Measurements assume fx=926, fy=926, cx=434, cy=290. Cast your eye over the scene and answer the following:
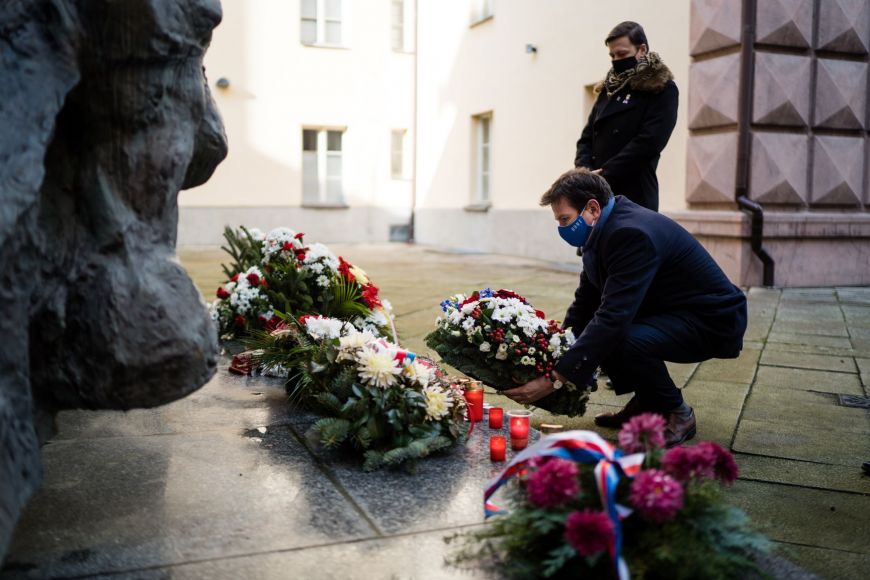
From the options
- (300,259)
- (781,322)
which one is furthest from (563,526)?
→ (781,322)

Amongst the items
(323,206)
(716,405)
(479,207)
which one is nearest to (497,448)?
(716,405)

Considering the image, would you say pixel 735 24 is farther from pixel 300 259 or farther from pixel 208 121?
pixel 208 121

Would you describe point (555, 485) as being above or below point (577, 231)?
below

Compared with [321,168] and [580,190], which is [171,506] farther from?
[321,168]

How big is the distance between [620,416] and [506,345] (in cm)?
71

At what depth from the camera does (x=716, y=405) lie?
4.55 m

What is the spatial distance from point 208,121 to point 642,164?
280cm

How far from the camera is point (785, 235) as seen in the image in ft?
29.7

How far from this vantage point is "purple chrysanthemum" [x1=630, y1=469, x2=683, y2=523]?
2154mm

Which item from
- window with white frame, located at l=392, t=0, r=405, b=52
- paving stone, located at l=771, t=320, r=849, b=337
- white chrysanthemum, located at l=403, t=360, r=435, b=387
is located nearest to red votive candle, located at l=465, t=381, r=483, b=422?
white chrysanthemum, located at l=403, t=360, r=435, b=387

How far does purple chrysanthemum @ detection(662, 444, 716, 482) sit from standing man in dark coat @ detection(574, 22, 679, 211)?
112 inches

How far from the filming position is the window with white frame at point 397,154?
18984mm

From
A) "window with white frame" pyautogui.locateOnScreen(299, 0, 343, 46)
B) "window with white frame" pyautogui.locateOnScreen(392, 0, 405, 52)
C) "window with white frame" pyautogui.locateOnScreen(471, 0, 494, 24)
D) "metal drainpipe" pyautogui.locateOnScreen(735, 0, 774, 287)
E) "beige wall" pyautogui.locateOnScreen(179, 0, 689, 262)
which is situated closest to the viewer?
"metal drainpipe" pyautogui.locateOnScreen(735, 0, 774, 287)

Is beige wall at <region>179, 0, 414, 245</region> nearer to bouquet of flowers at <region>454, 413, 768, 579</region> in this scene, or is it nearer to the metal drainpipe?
the metal drainpipe
